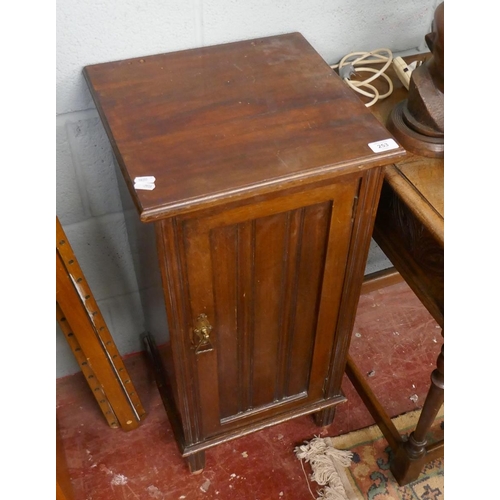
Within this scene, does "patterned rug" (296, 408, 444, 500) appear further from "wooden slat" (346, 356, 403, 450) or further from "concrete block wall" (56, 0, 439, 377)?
"concrete block wall" (56, 0, 439, 377)

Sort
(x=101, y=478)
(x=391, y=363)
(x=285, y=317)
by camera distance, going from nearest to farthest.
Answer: (x=285, y=317) < (x=101, y=478) < (x=391, y=363)

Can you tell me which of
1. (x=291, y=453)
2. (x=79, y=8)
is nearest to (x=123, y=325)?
(x=291, y=453)

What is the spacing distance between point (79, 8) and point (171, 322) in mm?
611

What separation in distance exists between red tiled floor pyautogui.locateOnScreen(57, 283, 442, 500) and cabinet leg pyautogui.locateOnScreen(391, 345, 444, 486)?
0.57 ft

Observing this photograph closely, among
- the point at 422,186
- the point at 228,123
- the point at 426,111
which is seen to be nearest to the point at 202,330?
the point at 228,123

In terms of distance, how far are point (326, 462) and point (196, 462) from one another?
1.13 feet

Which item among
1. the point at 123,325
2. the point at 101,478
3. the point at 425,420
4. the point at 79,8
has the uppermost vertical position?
the point at 79,8

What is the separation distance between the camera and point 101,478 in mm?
1484

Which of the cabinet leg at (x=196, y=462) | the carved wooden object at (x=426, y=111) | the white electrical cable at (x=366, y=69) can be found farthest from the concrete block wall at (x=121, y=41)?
the cabinet leg at (x=196, y=462)

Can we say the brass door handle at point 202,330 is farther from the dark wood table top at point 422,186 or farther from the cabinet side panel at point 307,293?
the dark wood table top at point 422,186

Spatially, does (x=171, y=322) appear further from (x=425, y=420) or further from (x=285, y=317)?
(x=425, y=420)

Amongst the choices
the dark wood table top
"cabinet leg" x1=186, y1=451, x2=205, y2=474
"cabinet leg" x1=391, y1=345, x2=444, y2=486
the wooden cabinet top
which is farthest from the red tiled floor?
the wooden cabinet top

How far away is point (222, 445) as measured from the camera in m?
1.55

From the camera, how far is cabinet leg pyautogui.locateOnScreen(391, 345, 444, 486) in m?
1.24
